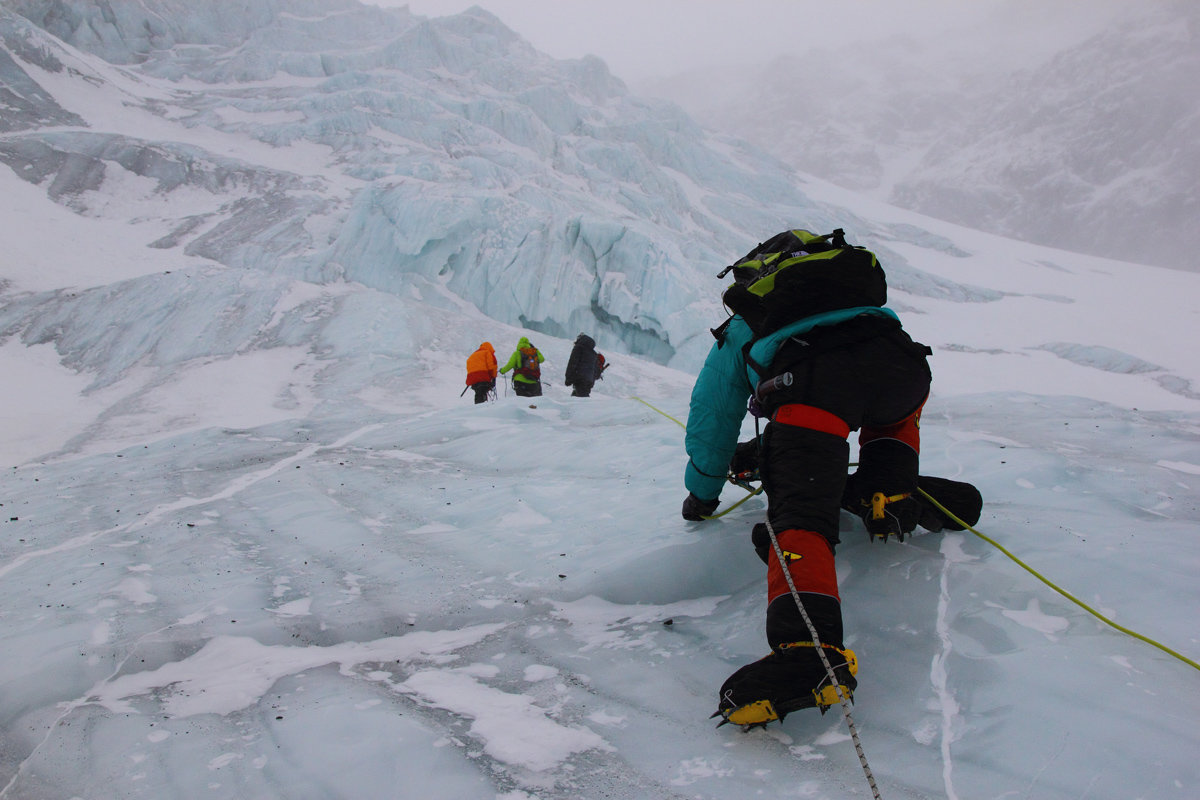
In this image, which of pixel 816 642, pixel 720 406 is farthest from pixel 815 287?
pixel 816 642

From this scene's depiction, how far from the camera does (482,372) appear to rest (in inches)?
367

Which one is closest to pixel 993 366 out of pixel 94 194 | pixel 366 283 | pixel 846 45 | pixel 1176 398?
pixel 1176 398

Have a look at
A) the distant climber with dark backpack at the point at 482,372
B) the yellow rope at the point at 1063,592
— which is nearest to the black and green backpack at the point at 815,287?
the yellow rope at the point at 1063,592

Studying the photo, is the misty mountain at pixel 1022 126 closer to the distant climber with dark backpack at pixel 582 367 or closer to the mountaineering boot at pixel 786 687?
the distant climber with dark backpack at pixel 582 367

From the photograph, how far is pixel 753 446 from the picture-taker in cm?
263

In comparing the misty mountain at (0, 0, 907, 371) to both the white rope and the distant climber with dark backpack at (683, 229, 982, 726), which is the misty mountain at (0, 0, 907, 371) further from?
the white rope

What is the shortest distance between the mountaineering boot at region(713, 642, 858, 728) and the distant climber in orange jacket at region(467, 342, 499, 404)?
8.16m

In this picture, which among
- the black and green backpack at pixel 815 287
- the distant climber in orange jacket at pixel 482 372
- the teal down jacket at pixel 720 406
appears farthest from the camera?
the distant climber in orange jacket at pixel 482 372

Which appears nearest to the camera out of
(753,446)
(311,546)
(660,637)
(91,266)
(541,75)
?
(660,637)

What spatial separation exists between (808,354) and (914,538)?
2.62 feet

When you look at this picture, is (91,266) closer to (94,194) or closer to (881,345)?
(94,194)

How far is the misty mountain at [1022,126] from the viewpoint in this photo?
241 ft

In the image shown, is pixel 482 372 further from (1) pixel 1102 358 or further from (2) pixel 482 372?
(1) pixel 1102 358

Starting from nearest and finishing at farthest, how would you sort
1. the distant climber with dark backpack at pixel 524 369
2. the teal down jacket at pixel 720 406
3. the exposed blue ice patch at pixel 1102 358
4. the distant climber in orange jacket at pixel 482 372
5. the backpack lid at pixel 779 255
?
1. the backpack lid at pixel 779 255
2. the teal down jacket at pixel 720 406
3. the distant climber with dark backpack at pixel 524 369
4. the distant climber in orange jacket at pixel 482 372
5. the exposed blue ice patch at pixel 1102 358
